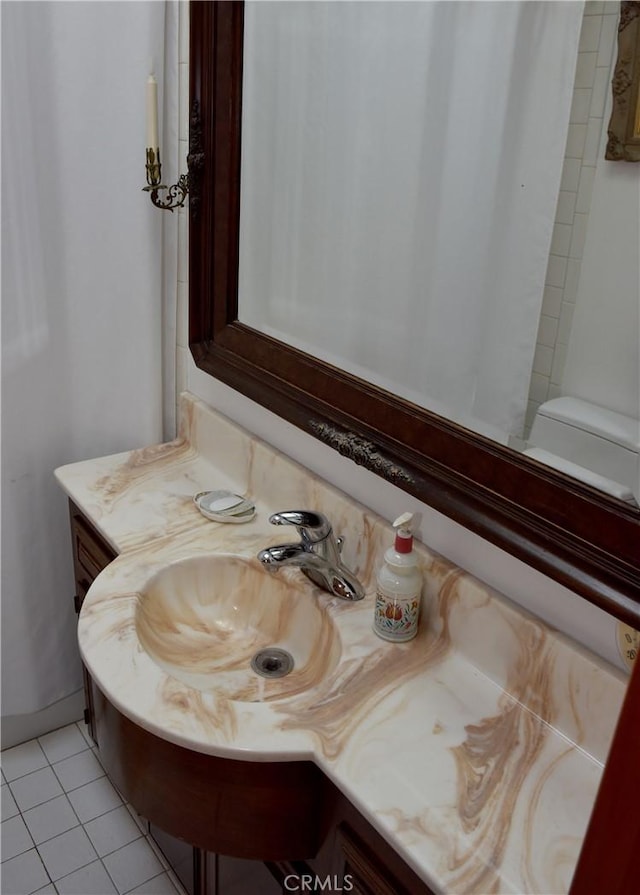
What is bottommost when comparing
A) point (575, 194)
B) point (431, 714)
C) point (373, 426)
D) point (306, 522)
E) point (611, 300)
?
point (431, 714)

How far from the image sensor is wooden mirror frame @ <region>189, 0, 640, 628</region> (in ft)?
2.85

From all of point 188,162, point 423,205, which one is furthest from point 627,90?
point 188,162

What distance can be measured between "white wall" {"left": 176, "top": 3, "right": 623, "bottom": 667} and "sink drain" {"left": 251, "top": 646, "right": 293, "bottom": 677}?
275 mm

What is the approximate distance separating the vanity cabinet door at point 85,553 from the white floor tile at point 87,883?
31 cm

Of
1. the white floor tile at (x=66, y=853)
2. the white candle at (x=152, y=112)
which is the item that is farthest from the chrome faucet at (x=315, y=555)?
the white floor tile at (x=66, y=853)

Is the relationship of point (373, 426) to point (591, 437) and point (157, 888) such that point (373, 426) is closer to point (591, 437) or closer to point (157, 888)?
point (591, 437)

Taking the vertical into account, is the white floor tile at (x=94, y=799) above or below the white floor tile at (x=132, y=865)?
below

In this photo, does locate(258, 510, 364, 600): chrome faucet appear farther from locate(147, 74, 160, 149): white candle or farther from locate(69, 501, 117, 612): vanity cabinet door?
locate(147, 74, 160, 149): white candle

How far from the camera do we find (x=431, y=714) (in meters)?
0.97

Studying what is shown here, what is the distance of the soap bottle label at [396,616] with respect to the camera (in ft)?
3.50

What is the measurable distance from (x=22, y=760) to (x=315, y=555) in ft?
3.65

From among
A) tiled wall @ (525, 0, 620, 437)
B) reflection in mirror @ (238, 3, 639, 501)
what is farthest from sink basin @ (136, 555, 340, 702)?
tiled wall @ (525, 0, 620, 437)

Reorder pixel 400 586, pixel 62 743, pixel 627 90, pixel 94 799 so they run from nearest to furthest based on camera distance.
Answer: pixel 627 90 < pixel 400 586 < pixel 94 799 < pixel 62 743

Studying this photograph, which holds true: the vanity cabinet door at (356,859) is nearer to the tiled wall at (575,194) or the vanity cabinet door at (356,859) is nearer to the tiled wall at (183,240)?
the tiled wall at (575,194)
